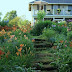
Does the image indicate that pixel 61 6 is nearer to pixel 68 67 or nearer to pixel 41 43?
pixel 41 43

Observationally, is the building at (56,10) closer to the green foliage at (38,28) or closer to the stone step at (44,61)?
the green foliage at (38,28)

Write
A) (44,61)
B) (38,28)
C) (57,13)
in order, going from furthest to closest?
(57,13) < (38,28) < (44,61)

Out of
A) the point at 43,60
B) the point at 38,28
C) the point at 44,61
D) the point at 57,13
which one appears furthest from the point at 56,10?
the point at 44,61

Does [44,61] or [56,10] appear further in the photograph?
[56,10]

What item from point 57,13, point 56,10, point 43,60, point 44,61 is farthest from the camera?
point 56,10

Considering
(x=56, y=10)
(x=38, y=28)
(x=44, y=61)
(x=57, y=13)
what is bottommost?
(x=44, y=61)

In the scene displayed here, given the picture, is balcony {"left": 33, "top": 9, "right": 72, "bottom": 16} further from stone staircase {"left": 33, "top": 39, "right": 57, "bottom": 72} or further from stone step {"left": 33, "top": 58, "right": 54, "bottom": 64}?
stone step {"left": 33, "top": 58, "right": 54, "bottom": 64}

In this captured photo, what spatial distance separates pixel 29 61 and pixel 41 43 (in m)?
3.44

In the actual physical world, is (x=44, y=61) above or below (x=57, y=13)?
below

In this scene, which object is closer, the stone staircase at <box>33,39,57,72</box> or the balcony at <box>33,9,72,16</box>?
the stone staircase at <box>33,39,57,72</box>

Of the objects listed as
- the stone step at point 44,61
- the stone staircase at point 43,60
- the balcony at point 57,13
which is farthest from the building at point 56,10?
the stone step at point 44,61

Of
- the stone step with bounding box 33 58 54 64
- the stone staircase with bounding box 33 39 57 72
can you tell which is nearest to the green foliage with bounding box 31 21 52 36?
the stone staircase with bounding box 33 39 57 72

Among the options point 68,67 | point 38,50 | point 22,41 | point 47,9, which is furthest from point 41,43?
point 47,9

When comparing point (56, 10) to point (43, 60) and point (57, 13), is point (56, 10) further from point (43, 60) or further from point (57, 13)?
point (43, 60)
